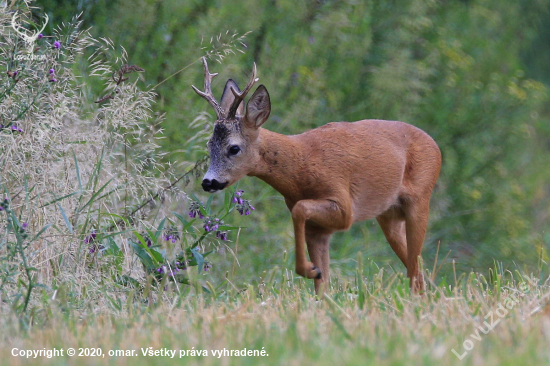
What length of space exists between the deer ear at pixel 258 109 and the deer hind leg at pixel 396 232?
154 centimetres

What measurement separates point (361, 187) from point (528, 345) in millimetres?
2583

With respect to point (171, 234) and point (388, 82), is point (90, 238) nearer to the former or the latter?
point (171, 234)

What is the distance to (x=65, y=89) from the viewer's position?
5.54m

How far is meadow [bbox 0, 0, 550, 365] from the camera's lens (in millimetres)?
3521

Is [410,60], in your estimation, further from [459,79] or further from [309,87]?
[309,87]

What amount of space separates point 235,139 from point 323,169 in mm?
623

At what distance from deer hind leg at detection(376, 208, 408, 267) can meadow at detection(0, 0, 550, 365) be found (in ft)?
0.84

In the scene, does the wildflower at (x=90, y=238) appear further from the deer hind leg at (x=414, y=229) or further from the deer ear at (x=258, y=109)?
the deer hind leg at (x=414, y=229)

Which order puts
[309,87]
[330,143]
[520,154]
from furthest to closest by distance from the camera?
[520,154]
[309,87]
[330,143]

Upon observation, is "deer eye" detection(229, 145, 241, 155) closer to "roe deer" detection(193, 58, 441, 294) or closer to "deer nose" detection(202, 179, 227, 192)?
"roe deer" detection(193, 58, 441, 294)

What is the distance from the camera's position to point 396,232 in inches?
→ 252

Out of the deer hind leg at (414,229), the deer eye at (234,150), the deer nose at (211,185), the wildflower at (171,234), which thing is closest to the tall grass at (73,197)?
the wildflower at (171,234)

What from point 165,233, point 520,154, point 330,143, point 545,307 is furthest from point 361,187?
point 520,154

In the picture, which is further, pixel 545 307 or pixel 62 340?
pixel 545 307
